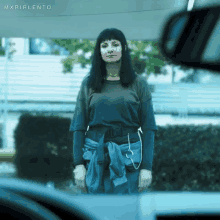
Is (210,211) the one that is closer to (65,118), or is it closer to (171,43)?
(171,43)

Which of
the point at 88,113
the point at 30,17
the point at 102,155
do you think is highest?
the point at 30,17

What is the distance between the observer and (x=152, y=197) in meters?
1.75

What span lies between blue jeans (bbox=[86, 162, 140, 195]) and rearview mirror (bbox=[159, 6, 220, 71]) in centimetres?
134

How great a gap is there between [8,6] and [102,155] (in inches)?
72.9

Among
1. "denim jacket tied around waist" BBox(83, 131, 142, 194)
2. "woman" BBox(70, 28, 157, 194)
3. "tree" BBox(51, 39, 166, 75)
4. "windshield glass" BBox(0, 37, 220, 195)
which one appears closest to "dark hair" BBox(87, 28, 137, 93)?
"woman" BBox(70, 28, 157, 194)

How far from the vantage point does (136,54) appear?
739 cm

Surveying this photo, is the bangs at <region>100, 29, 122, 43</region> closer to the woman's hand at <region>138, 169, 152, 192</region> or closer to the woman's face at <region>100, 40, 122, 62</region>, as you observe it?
the woman's face at <region>100, 40, 122, 62</region>

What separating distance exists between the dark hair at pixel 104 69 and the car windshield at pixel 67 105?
9cm

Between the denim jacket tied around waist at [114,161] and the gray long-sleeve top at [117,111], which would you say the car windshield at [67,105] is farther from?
the denim jacket tied around waist at [114,161]

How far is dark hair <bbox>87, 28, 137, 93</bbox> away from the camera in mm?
2785

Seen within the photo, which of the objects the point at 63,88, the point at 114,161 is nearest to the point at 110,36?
the point at 114,161

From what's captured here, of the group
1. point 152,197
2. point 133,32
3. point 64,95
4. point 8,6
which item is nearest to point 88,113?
point 152,197

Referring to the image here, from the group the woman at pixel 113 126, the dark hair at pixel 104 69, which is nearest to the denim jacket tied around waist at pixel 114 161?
the woman at pixel 113 126

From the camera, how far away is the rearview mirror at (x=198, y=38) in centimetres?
137
